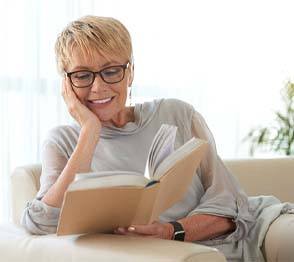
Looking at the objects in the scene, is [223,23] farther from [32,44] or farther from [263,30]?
[32,44]

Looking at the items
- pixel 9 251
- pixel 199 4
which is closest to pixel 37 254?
pixel 9 251

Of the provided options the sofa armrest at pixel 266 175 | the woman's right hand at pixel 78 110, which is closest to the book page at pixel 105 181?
the woman's right hand at pixel 78 110

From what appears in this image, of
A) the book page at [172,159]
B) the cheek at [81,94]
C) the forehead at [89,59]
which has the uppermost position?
the forehead at [89,59]

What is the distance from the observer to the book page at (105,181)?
1.64 meters

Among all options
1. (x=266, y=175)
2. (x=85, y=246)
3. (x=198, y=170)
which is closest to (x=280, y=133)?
(x=266, y=175)

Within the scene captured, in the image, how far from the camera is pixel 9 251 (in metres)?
1.90

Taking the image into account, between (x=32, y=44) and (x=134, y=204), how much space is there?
236 centimetres

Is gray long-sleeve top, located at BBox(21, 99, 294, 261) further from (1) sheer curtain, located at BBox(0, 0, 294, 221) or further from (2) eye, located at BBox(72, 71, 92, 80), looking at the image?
(1) sheer curtain, located at BBox(0, 0, 294, 221)

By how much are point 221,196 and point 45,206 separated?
1.79ft

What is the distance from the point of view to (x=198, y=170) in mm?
2281

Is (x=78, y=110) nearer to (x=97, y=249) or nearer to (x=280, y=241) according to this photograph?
(x=97, y=249)

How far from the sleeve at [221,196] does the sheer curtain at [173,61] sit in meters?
1.81

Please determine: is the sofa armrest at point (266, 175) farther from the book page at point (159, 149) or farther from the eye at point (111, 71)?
the book page at point (159, 149)

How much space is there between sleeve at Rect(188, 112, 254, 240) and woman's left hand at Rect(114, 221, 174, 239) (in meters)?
0.21
